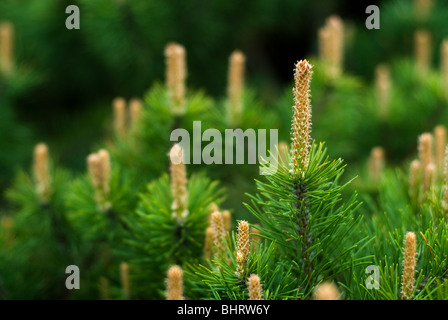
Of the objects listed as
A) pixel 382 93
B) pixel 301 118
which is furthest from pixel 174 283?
pixel 382 93

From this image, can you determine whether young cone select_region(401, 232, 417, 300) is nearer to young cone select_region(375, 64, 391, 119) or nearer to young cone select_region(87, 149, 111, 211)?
young cone select_region(87, 149, 111, 211)

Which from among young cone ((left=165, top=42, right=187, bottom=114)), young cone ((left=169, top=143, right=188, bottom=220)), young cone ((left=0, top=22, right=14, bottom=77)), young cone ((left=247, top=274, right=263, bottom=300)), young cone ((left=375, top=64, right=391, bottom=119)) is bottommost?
young cone ((left=247, top=274, right=263, bottom=300))

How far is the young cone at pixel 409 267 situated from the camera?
0.48 meters

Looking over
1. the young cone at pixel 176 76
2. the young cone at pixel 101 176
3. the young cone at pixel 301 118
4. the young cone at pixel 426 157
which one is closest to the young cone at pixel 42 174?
the young cone at pixel 101 176

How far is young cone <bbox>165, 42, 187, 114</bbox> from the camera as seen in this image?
789 mm

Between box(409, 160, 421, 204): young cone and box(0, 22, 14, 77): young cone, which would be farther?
box(0, 22, 14, 77): young cone

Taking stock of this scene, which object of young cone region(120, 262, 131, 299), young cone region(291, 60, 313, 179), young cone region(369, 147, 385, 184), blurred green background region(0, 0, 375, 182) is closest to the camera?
young cone region(291, 60, 313, 179)

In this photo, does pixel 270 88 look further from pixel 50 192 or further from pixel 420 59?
pixel 50 192

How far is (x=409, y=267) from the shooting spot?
19.3 inches

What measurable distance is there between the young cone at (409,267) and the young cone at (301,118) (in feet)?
0.39

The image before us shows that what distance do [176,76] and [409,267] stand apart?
488 millimetres

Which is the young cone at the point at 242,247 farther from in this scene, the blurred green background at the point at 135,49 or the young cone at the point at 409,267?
the blurred green background at the point at 135,49

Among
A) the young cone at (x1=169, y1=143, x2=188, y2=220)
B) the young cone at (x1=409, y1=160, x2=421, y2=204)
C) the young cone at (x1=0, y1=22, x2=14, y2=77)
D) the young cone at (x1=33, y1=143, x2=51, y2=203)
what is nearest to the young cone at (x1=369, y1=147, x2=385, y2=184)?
the young cone at (x1=409, y1=160, x2=421, y2=204)

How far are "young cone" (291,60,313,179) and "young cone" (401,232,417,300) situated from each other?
119mm
